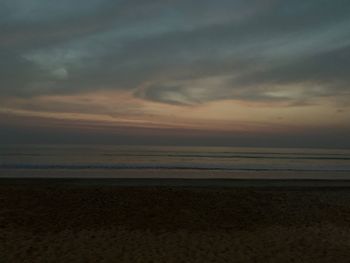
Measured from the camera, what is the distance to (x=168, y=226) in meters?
10.6

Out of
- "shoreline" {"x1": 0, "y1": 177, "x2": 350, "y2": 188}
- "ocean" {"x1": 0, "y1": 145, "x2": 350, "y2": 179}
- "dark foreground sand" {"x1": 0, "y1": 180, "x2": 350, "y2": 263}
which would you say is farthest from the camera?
"ocean" {"x1": 0, "y1": 145, "x2": 350, "y2": 179}

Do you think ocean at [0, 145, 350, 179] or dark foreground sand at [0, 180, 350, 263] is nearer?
dark foreground sand at [0, 180, 350, 263]

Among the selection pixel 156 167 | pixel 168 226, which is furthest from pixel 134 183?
pixel 156 167

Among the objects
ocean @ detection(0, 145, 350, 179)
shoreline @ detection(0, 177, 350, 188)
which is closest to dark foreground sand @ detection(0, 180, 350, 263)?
shoreline @ detection(0, 177, 350, 188)

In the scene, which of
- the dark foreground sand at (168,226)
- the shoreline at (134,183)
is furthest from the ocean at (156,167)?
the dark foreground sand at (168,226)

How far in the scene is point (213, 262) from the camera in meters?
8.06

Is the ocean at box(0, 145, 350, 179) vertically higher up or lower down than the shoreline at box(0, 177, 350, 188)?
lower down

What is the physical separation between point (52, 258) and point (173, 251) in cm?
254

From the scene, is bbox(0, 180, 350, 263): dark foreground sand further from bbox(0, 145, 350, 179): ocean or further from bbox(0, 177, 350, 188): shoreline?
bbox(0, 145, 350, 179): ocean

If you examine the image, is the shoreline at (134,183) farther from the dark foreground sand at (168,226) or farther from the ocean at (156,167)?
the dark foreground sand at (168,226)

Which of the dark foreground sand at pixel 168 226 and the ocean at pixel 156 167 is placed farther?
the ocean at pixel 156 167

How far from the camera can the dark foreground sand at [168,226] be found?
848 centimetres

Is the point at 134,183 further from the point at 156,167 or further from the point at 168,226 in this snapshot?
the point at 156,167

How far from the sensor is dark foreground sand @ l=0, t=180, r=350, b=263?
848 centimetres
